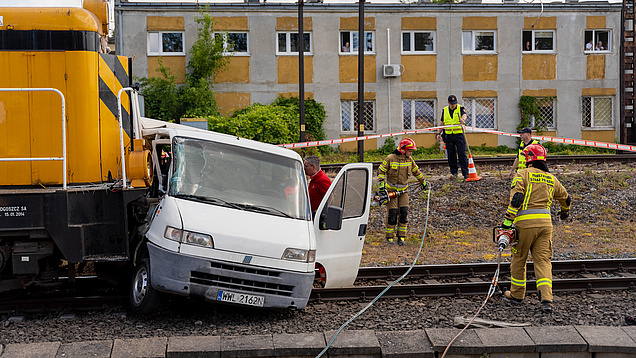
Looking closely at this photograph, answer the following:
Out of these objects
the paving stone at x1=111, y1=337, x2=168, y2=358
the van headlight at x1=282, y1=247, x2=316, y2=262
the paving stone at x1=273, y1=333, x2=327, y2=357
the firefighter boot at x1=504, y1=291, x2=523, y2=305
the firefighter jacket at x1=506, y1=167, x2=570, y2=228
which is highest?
the firefighter jacket at x1=506, y1=167, x2=570, y2=228

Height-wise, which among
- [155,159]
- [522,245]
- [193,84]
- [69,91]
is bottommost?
[522,245]

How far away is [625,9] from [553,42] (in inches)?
115

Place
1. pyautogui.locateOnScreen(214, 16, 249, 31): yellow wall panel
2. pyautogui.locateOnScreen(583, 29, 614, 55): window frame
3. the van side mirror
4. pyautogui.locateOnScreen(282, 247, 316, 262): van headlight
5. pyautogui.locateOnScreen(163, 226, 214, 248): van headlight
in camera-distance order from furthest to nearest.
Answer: pyautogui.locateOnScreen(583, 29, 614, 55): window frame
pyautogui.locateOnScreen(214, 16, 249, 31): yellow wall panel
the van side mirror
pyautogui.locateOnScreen(282, 247, 316, 262): van headlight
pyautogui.locateOnScreen(163, 226, 214, 248): van headlight

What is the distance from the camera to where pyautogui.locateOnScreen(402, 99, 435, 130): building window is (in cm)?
2514

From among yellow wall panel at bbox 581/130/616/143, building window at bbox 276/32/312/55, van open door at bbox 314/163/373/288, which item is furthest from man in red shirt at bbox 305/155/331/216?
yellow wall panel at bbox 581/130/616/143

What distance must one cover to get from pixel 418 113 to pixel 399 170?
1400 cm

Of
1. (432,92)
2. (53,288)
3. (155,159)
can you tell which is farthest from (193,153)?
(432,92)

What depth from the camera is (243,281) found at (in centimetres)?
655

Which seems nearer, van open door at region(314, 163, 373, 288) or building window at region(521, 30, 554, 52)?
van open door at region(314, 163, 373, 288)

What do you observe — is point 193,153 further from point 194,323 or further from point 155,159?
point 194,323

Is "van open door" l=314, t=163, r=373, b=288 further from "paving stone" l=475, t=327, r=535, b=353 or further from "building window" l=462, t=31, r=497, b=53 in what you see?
"building window" l=462, t=31, r=497, b=53

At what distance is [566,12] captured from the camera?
25203mm

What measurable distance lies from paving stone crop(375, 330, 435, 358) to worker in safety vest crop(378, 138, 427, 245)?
5758 mm

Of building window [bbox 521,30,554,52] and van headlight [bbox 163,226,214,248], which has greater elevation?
building window [bbox 521,30,554,52]
